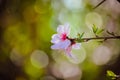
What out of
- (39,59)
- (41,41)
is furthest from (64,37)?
(39,59)

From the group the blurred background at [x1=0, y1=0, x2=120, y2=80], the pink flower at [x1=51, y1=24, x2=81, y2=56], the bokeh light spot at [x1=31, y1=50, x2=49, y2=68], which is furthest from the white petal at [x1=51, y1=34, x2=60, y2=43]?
the bokeh light spot at [x1=31, y1=50, x2=49, y2=68]

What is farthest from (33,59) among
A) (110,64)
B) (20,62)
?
(110,64)

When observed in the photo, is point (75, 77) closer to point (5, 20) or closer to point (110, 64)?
point (110, 64)

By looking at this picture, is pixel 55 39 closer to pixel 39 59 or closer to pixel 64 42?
pixel 64 42

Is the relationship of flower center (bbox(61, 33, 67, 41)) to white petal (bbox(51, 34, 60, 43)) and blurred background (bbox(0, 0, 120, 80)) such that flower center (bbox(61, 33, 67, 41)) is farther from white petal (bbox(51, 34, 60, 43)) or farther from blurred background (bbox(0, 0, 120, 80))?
blurred background (bbox(0, 0, 120, 80))

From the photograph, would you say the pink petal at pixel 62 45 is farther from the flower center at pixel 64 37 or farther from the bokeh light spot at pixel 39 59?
the bokeh light spot at pixel 39 59
